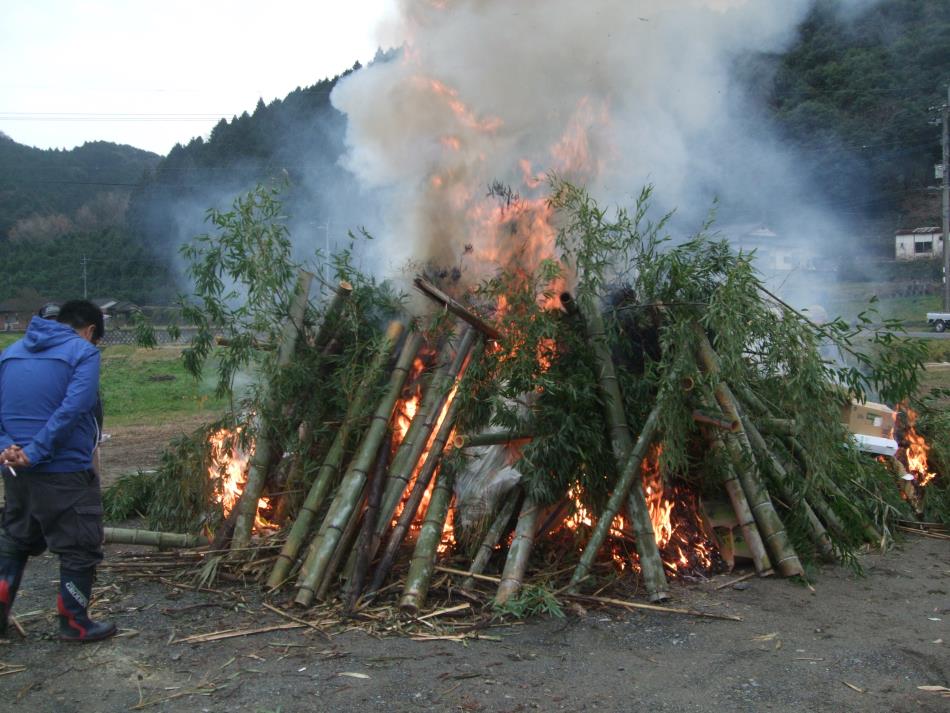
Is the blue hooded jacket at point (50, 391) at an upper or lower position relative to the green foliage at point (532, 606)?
upper

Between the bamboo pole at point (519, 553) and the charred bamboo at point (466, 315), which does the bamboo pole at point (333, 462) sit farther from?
the bamboo pole at point (519, 553)

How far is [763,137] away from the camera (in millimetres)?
29609

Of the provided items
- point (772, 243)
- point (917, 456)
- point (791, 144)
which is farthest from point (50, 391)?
point (791, 144)

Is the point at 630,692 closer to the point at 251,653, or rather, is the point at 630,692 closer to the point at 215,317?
the point at 251,653

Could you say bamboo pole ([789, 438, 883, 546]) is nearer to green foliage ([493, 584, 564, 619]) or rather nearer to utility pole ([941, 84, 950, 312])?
green foliage ([493, 584, 564, 619])

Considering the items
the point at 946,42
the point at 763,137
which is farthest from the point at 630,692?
the point at 946,42

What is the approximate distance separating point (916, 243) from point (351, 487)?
145 feet

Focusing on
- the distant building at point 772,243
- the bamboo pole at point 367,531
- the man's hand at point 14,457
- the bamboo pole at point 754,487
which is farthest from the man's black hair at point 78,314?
the distant building at point 772,243

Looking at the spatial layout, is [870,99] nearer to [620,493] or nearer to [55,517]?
[620,493]

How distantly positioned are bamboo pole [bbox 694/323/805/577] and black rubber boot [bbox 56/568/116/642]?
3.77 meters

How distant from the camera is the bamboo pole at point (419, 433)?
5.10m

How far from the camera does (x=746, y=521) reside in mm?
5094

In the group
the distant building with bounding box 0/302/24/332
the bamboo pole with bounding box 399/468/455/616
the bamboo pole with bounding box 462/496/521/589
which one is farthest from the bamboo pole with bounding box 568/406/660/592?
the distant building with bounding box 0/302/24/332

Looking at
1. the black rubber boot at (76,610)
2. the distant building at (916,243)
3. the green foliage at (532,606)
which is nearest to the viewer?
the black rubber boot at (76,610)
